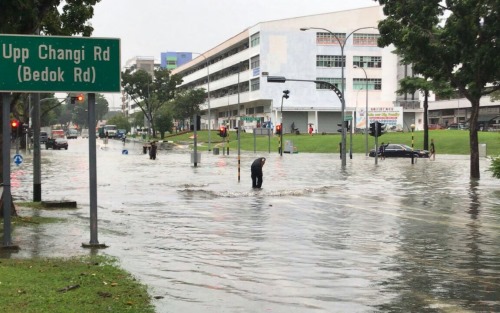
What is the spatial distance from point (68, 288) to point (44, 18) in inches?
433

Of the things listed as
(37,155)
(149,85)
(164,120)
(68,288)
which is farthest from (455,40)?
(164,120)

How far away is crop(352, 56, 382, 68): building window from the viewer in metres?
97.8

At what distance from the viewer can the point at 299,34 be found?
94938 mm

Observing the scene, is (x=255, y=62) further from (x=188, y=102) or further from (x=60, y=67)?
(x=60, y=67)

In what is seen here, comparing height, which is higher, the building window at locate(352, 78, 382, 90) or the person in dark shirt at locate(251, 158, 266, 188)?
the building window at locate(352, 78, 382, 90)

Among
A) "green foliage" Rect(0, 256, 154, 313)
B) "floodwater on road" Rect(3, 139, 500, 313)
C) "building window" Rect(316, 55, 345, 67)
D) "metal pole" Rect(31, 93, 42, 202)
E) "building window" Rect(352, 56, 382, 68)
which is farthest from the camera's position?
"building window" Rect(352, 56, 382, 68)

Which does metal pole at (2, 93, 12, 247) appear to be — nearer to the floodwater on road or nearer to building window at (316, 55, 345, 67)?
the floodwater on road

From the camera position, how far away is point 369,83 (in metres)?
98.7

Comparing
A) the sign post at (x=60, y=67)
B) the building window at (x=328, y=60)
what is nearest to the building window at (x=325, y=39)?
the building window at (x=328, y=60)

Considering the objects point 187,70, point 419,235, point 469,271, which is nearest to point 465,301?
point 469,271

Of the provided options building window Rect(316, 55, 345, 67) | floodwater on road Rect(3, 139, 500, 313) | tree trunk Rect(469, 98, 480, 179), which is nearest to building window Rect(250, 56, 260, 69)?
building window Rect(316, 55, 345, 67)

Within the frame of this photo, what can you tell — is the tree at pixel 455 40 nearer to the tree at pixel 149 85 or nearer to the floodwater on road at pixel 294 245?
the floodwater on road at pixel 294 245

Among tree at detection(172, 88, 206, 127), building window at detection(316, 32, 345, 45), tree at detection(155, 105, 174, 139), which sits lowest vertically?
tree at detection(155, 105, 174, 139)

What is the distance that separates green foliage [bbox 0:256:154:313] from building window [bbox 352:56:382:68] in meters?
91.3
